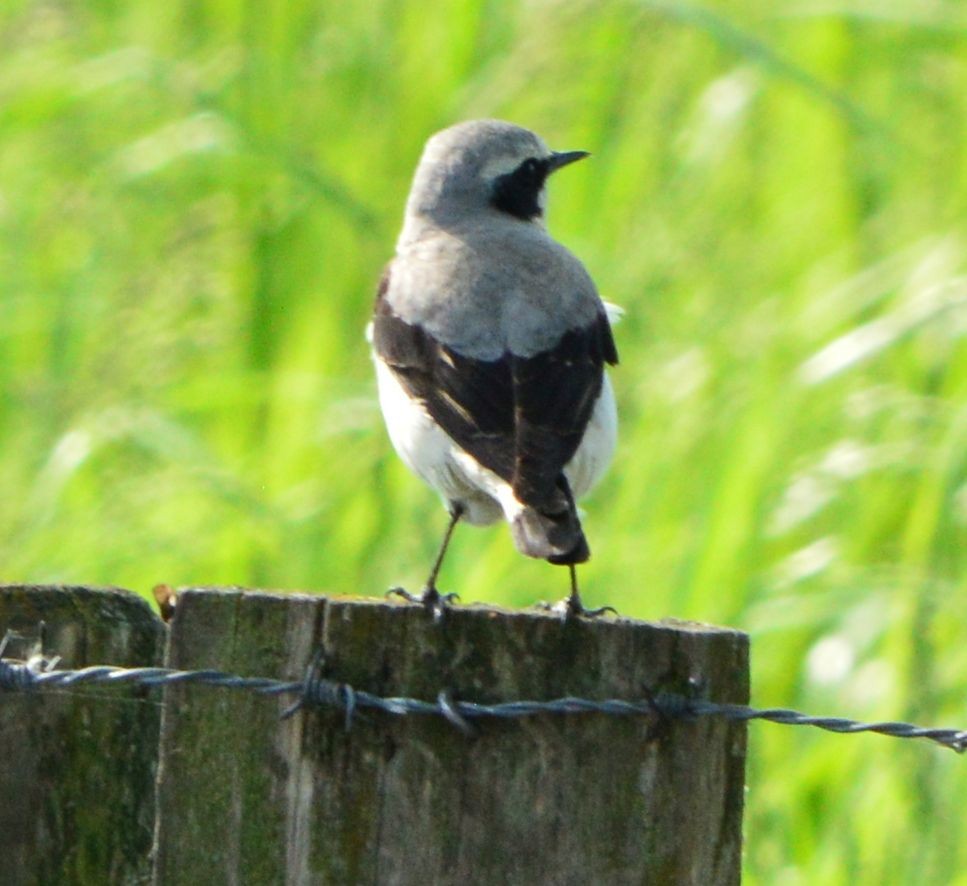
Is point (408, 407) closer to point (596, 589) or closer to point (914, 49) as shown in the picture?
point (596, 589)

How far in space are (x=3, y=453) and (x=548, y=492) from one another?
371 cm

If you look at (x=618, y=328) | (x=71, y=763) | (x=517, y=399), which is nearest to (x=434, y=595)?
(x=517, y=399)

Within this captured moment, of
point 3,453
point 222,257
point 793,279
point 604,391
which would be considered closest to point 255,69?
point 222,257

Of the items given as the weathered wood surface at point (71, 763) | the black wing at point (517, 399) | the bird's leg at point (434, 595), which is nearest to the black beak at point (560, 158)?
the black wing at point (517, 399)

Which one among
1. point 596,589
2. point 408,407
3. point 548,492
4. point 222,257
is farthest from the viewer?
point 222,257

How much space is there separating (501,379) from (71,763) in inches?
70.0

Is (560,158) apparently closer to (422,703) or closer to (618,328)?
(618,328)

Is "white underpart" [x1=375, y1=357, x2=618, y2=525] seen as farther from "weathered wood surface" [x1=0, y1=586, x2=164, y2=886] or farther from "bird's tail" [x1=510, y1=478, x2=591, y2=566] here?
"weathered wood surface" [x1=0, y1=586, x2=164, y2=886]

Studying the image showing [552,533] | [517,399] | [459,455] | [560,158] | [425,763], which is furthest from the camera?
[560,158]

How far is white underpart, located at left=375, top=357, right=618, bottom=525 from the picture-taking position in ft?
15.3

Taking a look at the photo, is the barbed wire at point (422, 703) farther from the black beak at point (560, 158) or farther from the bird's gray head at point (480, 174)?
the black beak at point (560, 158)

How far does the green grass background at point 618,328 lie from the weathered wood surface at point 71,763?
9.45 feet

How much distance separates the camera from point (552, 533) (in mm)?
3945

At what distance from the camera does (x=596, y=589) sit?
6184 mm
